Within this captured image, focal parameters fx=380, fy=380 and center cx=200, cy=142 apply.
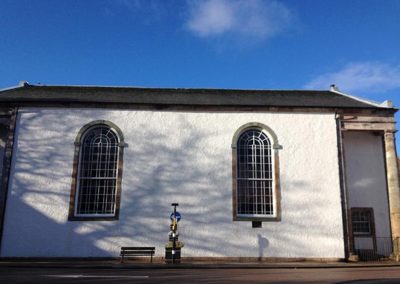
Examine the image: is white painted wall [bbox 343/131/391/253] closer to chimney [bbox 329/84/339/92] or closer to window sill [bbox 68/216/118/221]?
chimney [bbox 329/84/339/92]

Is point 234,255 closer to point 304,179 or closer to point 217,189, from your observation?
point 217,189

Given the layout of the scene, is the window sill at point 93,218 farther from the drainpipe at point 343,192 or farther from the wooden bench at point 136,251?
the drainpipe at point 343,192

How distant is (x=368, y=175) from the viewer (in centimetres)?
Answer: 2061

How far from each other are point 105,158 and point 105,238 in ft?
12.7

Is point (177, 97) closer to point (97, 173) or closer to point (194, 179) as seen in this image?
point (194, 179)

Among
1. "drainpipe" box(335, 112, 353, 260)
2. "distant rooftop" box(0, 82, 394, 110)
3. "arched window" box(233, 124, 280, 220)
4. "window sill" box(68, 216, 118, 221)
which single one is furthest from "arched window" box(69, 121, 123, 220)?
"drainpipe" box(335, 112, 353, 260)

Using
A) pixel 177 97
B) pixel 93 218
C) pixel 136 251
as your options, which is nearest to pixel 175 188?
pixel 136 251

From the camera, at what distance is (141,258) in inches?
686

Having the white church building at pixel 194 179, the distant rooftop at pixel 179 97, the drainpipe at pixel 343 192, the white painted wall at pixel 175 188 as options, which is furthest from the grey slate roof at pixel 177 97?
the drainpipe at pixel 343 192

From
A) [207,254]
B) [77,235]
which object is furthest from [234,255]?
[77,235]

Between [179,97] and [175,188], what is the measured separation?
18.0 ft

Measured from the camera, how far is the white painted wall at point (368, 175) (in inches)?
792

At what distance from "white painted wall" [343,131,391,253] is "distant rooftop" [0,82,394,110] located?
2.01 m

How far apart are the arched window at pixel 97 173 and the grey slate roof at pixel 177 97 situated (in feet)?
5.74
